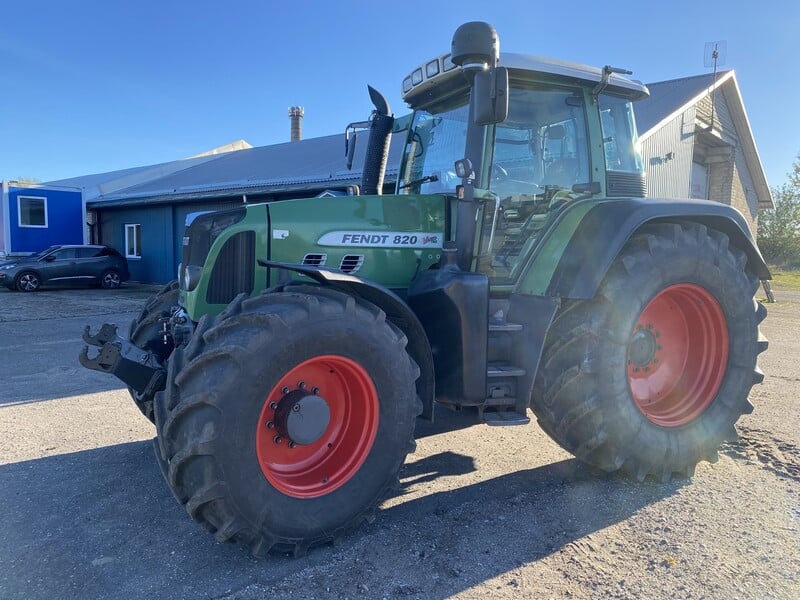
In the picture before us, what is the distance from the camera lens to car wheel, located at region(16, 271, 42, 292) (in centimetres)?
1748

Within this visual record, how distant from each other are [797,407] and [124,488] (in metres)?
5.74

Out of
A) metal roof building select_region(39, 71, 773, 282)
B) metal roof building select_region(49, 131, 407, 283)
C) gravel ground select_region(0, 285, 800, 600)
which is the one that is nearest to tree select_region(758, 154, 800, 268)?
metal roof building select_region(39, 71, 773, 282)

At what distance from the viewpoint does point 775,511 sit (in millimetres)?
3346

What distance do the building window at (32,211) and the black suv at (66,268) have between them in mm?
1821

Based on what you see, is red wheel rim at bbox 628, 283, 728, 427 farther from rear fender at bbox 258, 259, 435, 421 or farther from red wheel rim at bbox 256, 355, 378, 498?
red wheel rim at bbox 256, 355, 378, 498

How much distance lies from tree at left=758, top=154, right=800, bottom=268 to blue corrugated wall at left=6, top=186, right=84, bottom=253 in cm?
3681

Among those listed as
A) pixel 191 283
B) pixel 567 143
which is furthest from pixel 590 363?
pixel 191 283

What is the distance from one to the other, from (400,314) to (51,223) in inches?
849

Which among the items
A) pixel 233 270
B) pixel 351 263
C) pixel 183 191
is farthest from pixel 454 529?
pixel 183 191

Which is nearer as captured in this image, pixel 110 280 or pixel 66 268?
pixel 66 268

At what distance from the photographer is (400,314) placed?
3.23 m

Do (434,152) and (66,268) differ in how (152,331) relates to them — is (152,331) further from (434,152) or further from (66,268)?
(66,268)

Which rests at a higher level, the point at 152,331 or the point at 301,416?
the point at 152,331

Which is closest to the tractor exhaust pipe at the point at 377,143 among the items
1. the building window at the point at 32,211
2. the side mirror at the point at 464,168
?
the side mirror at the point at 464,168
